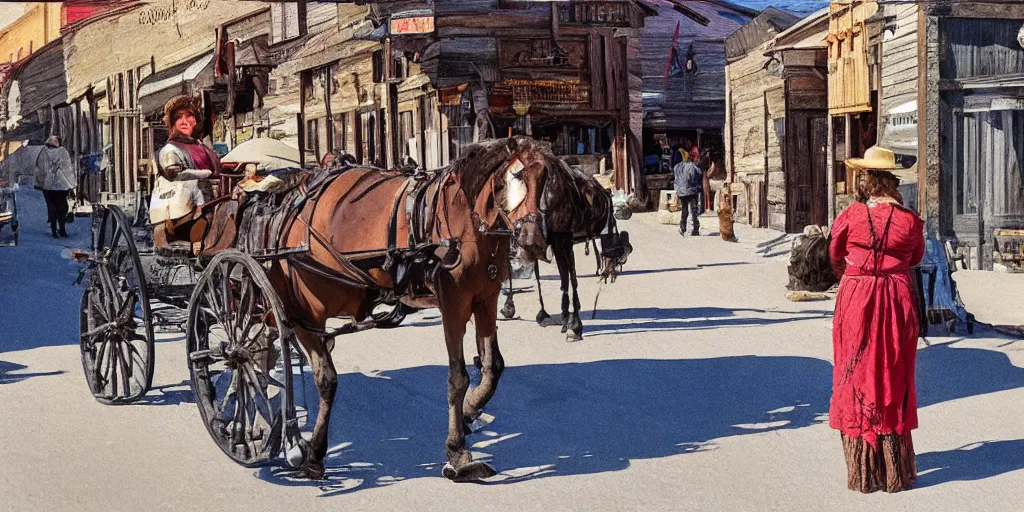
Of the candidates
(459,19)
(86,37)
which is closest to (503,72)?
(459,19)

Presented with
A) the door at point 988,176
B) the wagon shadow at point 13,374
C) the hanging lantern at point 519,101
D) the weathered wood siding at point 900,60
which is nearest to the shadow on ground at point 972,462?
the wagon shadow at point 13,374

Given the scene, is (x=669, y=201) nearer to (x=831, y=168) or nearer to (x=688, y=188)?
(x=688, y=188)

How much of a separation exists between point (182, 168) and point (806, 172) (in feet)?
57.2

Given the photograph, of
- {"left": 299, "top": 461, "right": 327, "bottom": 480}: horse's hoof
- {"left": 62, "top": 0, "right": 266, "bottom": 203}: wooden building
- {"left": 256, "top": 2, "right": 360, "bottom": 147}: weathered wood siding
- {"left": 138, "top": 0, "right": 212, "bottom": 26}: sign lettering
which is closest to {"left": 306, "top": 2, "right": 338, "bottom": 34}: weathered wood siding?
{"left": 256, "top": 2, "right": 360, "bottom": 147}: weathered wood siding

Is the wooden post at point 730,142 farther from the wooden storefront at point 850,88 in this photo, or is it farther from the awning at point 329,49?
the awning at point 329,49

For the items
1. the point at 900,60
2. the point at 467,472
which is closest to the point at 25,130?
the point at 900,60

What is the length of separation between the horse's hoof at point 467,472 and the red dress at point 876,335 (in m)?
1.83

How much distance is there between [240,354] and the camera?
733 centimetres

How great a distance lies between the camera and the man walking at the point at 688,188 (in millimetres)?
23566

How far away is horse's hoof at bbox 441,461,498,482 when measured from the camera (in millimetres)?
6875

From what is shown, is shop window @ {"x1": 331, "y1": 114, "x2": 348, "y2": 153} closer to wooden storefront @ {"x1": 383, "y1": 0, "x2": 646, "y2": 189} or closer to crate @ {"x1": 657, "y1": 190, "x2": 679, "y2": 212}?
wooden storefront @ {"x1": 383, "y1": 0, "x2": 646, "y2": 189}

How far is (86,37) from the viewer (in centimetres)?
3284

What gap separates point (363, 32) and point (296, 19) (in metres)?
4.89

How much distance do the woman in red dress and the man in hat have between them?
4.44 m
